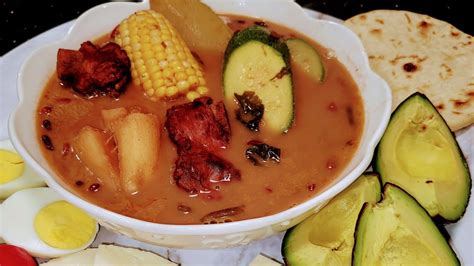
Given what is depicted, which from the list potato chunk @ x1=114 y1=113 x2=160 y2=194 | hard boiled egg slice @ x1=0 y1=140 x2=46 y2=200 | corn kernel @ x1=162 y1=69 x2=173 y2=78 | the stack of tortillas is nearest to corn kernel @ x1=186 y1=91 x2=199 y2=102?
corn kernel @ x1=162 y1=69 x2=173 y2=78

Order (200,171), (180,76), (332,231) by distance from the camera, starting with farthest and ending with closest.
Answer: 1. (180,76)
2. (332,231)
3. (200,171)

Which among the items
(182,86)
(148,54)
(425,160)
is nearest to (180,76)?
(182,86)

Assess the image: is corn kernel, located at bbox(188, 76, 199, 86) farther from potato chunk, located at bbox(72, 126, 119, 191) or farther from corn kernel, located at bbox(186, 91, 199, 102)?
potato chunk, located at bbox(72, 126, 119, 191)

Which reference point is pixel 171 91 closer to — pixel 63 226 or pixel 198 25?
pixel 198 25

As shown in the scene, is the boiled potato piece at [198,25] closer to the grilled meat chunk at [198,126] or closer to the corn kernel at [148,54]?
the corn kernel at [148,54]

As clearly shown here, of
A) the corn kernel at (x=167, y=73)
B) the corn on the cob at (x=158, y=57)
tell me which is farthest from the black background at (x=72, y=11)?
the corn kernel at (x=167, y=73)

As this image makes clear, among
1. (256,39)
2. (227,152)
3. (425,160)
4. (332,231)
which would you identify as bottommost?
(332,231)
